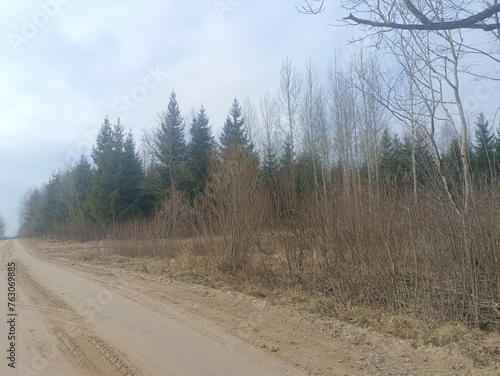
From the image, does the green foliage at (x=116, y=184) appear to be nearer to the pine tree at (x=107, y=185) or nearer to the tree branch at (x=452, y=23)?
the pine tree at (x=107, y=185)

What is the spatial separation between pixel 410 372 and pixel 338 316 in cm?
241

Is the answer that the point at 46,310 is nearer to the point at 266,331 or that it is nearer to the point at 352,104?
the point at 266,331

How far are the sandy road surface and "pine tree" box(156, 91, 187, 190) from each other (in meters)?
31.3

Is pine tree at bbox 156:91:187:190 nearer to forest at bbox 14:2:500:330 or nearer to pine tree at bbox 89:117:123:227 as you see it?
pine tree at bbox 89:117:123:227

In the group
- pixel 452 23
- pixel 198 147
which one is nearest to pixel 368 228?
pixel 452 23

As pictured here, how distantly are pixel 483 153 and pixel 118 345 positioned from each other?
10.7 m

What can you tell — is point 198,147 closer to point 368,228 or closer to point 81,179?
point 81,179

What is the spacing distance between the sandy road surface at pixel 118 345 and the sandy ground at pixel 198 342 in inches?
0.5

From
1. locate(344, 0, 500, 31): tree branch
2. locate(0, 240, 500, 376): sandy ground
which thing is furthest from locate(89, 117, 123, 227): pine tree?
locate(344, 0, 500, 31): tree branch

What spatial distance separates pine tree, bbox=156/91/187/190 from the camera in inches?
1599

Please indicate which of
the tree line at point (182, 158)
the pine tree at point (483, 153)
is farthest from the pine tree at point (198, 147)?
the pine tree at point (483, 153)

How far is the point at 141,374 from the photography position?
503 cm

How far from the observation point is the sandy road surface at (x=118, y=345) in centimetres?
519

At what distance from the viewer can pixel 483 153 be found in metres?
11.8
